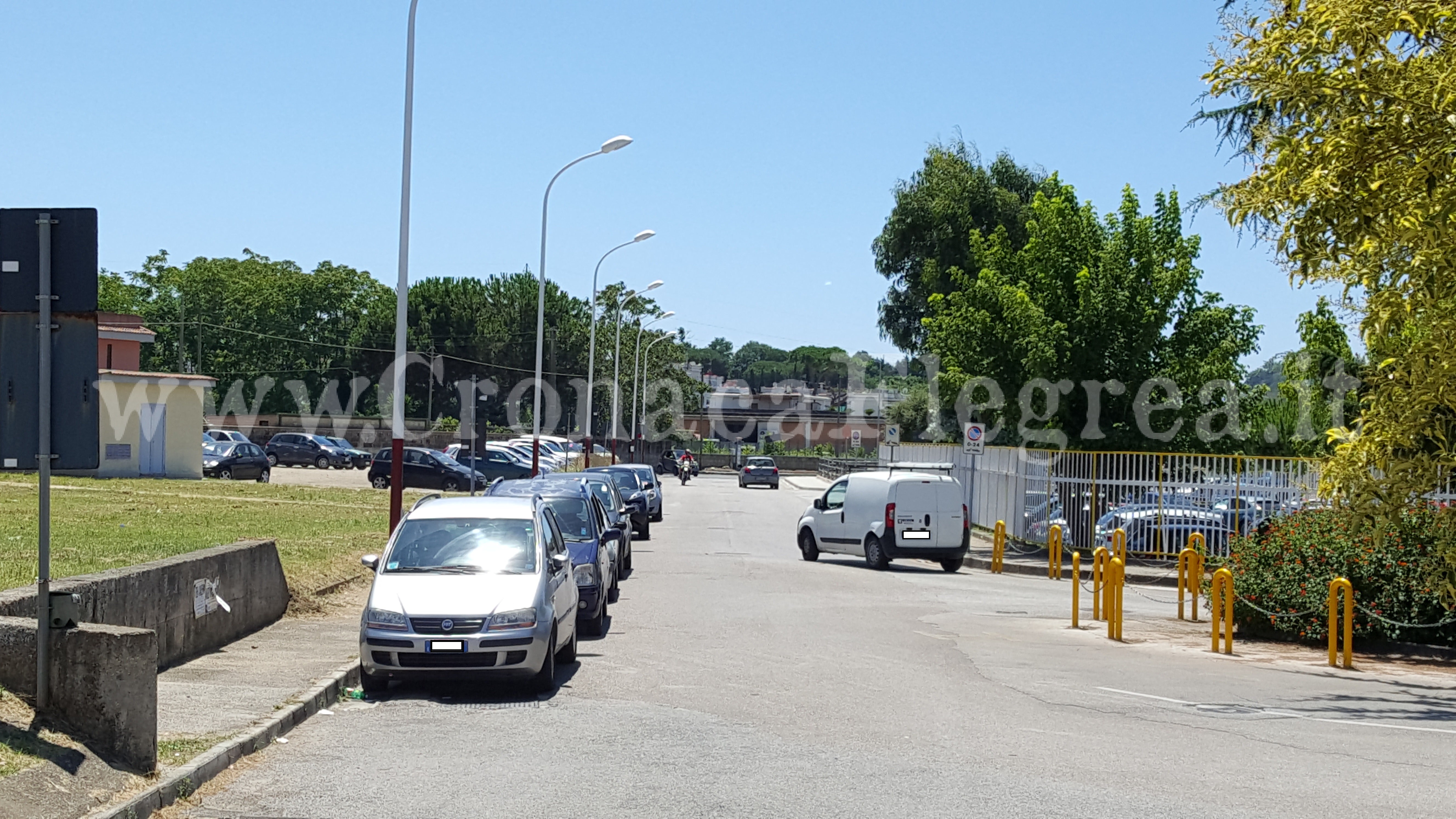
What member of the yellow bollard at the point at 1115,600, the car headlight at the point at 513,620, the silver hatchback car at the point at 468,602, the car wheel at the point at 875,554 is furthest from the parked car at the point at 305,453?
the car headlight at the point at 513,620

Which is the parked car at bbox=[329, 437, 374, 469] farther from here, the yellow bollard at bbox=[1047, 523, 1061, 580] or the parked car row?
the parked car row

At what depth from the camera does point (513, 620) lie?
10.9m

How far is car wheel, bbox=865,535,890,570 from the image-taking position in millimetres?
26078

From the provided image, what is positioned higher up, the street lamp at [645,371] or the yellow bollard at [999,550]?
the street lamp at [645,371]

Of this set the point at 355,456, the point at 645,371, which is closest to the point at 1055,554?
the point at 355,456

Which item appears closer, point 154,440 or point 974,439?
point 974,439

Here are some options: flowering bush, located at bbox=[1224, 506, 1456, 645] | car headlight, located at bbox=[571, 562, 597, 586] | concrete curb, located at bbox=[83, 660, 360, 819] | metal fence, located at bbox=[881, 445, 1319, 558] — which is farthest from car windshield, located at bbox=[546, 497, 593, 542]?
metal fence, located at bbox=[881, 445, 1319, 558]

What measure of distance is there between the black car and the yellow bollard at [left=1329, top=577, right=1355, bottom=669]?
34.8 meters

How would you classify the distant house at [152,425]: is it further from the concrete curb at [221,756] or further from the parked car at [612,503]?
the concrete curb at [221,756]

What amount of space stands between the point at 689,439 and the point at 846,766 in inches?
4471

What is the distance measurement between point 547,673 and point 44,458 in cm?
466

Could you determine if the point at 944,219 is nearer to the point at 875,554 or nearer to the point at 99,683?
the point at 875,554

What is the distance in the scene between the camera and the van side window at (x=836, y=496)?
2728cm

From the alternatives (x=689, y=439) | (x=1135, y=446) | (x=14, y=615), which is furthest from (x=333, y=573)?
(x=689, y=439)
